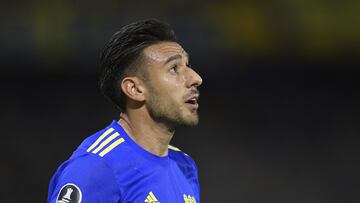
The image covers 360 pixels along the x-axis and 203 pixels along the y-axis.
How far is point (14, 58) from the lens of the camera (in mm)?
4871

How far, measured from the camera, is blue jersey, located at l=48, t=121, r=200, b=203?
201 cm

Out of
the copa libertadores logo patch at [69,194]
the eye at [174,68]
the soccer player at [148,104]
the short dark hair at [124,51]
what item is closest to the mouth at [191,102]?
the soccer player at [148,104]

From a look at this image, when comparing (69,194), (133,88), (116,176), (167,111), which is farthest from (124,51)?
(69,194)

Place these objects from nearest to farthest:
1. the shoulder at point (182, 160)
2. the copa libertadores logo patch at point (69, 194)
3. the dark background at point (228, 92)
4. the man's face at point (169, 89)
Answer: the copa libertadores logo patch at point (69, 194), the man's face at point (169, 89), the shoulder at point (182, 160), the dark background at point (228, 92)

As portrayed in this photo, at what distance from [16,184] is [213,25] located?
1.98 m

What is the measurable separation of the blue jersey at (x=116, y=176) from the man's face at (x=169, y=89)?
16 cm

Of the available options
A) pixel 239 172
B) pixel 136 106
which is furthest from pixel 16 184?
pixel 136 106

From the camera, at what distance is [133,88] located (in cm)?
237

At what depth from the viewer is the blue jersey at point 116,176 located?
2.01 metres

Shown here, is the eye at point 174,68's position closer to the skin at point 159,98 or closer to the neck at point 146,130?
the skin at point 159,98

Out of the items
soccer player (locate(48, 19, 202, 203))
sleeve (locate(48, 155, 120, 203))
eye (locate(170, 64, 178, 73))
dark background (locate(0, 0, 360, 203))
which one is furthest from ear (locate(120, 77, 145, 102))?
dark background (locate(0, 0, 360, 203))

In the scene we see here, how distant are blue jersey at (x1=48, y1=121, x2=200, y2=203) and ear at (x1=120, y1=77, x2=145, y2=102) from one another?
135 millimetres

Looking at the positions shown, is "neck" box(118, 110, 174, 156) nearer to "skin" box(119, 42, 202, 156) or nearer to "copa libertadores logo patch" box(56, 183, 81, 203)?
"skin" box(119, 42, 202, 156)

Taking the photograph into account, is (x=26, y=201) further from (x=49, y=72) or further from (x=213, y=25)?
(x=213, y=25)
